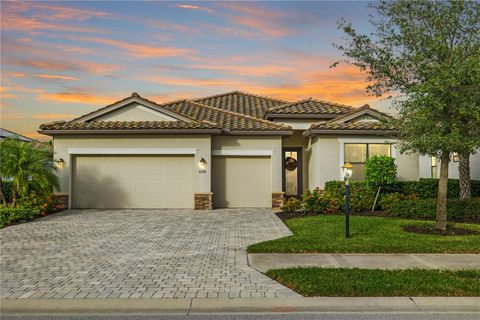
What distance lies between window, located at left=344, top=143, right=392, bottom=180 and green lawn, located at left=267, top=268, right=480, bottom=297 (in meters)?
11.3

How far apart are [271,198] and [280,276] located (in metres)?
11.8

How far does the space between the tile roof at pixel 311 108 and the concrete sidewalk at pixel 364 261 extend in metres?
13.4

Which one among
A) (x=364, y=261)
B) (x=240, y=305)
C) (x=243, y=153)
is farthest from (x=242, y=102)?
(x=240, y=305)

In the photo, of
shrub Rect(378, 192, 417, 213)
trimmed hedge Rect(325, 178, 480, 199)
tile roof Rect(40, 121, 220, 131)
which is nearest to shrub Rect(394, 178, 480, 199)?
trimmed hedge Rect(325, 178, 480, 199)

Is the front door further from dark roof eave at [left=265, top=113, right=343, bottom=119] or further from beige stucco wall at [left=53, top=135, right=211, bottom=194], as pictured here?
beige stucco wall at [left=53, top=135, right=211, bottom=194]

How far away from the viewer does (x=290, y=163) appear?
21.8 metres

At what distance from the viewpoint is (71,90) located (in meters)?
18.8

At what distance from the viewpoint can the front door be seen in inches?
856

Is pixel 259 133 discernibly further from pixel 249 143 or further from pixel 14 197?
pixel 14 197

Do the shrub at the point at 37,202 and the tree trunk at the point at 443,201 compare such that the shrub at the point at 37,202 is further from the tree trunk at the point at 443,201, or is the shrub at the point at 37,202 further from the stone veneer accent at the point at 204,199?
the tree trunk at the point at 443,201

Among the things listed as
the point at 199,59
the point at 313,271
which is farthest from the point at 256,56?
the point at 313,271

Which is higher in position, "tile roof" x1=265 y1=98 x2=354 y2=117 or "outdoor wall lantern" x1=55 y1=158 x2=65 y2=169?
"tile roof" x1=265 y1=98 x2=354 y2=117

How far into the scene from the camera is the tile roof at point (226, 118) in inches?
728

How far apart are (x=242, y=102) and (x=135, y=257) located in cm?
1987
